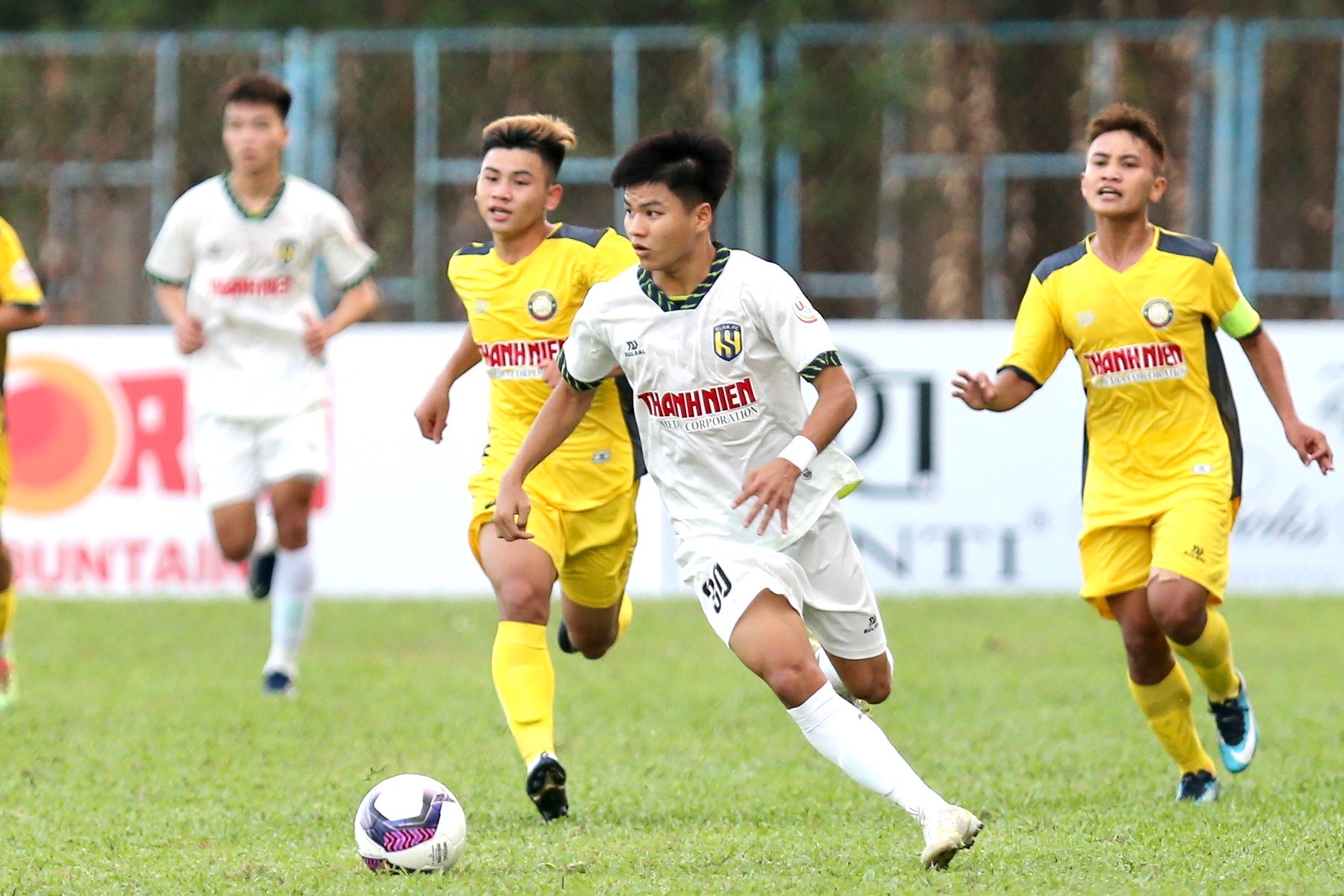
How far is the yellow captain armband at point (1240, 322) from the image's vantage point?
21.0 ft

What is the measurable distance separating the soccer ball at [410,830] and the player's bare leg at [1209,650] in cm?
228

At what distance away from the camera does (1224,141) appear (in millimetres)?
14891

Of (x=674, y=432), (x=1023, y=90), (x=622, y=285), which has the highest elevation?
(x=1023, y=90)

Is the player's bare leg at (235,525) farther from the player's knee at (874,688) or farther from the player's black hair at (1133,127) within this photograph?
the player's black hair at (1133,127)

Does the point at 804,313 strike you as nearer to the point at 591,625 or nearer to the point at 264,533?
the point at 591,625

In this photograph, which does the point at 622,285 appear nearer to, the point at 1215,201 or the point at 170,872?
the point at 170,872

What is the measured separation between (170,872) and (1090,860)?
2.44 m

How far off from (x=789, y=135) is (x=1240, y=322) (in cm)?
915

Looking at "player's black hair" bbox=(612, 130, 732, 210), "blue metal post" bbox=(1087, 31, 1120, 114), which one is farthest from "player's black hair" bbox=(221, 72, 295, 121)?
"blue metal post" bbox=(1087, 31, 1120, 114)

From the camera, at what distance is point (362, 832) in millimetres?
5305

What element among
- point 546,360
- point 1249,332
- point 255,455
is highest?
point 1249,332

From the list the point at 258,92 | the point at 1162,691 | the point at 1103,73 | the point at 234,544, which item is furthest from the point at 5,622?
the point at 1103,73

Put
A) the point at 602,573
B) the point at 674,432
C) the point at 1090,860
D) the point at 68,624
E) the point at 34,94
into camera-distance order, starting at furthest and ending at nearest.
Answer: the point at 34,94, the point at 68,624, the point at 602,573, the point at 674,432, the point at 1090,860

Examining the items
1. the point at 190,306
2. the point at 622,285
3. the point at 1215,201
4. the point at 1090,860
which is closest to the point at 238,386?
the point at 190,306
